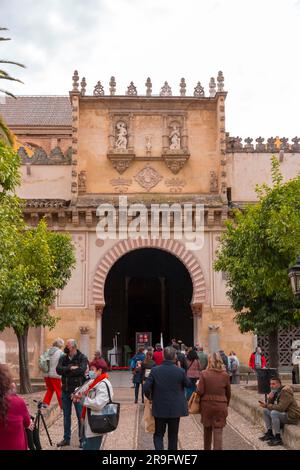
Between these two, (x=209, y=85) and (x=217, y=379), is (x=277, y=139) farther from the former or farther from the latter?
(x=217, y=379)

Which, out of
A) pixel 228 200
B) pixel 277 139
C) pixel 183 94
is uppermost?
pixel 183 94

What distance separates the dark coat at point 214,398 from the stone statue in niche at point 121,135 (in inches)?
659

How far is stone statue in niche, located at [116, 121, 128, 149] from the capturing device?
23.8 m

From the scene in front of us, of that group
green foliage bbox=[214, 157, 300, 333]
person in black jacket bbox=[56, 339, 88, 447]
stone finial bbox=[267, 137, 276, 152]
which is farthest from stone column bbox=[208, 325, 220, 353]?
person in black jacket bbox=[56, 339, 88, 447]

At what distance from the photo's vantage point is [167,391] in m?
7.24

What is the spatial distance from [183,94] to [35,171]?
20.5 feet

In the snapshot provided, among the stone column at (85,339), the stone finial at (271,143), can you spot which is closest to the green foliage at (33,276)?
the stone column at (85,339)

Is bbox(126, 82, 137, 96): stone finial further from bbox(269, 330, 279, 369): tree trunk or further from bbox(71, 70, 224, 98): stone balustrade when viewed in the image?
bbox(269, 330, 279, 369): tree trunk

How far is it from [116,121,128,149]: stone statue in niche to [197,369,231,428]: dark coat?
659 inches

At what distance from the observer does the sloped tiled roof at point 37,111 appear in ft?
114

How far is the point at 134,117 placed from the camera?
24.0 metres

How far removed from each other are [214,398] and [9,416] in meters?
3.47
